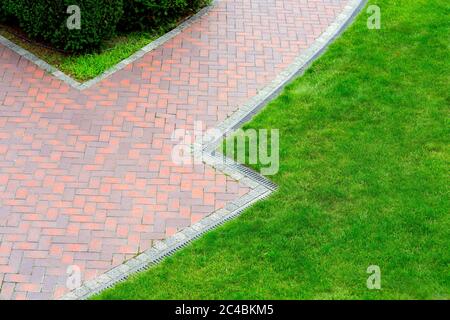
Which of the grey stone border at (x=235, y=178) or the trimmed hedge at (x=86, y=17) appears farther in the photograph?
the trimmed hedge at (x=86, y=17)

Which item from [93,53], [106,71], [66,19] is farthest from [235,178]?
[66,19]

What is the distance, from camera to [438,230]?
8.71 meters

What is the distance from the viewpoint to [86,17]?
38.4 ft

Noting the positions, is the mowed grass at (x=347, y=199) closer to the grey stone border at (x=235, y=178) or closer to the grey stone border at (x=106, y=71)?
the grey stone border at (x=235, y=178)

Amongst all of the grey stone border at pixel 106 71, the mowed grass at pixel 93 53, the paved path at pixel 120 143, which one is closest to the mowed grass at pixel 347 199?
the paved path at pixel 120 143

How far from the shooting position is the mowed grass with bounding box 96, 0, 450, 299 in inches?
322

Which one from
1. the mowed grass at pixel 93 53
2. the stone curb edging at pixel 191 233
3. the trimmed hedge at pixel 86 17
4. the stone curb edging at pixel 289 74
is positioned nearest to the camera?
Result: the stone curb edging at pixel 191 233

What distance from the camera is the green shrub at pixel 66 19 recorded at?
459 inches

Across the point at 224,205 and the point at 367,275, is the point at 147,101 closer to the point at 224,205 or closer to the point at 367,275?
the point at 224,205

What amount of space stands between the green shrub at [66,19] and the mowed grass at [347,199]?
10.1 feet

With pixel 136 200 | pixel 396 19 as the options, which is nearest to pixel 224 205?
pixel 136 200

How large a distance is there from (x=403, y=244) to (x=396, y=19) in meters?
5.56

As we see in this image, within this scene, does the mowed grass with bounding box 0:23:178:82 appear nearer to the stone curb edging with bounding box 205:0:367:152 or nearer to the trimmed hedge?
the trimmed hedge
